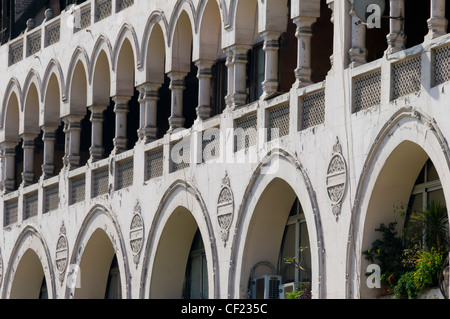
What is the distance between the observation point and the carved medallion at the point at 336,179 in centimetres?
2636

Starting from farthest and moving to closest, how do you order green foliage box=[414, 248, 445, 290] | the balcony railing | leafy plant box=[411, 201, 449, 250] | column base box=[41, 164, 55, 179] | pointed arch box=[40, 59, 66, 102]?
column base box=[41, 164, 55, 179] < pointed arch box=[40, 59, 66, 102] < leafy plant box=[411, 201, 449, 250] < the balcony railing < green foliage box=[414, 248, 445, 290]

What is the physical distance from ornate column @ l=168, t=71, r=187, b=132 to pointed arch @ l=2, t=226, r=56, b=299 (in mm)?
6715

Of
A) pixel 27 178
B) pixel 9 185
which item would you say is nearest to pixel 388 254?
pixel 27 178

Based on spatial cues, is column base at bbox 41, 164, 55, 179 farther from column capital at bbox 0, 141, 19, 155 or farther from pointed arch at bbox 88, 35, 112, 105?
pointed arch at bbox 88, 35, 112, 105

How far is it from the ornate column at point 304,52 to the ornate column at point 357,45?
1723 mm

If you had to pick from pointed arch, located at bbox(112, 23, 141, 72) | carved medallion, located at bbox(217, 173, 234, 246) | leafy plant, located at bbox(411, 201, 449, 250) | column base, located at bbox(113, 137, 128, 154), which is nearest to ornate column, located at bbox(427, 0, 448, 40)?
leafy plant, located at bbox(411, 201, 449, 250)

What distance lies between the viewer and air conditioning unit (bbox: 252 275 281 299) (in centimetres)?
2920

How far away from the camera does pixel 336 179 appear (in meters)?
26.6

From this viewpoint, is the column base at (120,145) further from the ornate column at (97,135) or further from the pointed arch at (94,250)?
the pointed arch at (94,250)

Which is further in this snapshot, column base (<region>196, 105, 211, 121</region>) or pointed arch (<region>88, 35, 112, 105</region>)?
pointed arch (<region>88, 35, 112, 105</region>)

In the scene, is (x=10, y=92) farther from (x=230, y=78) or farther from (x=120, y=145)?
(x=230, y=78)

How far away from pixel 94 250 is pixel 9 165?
582cm

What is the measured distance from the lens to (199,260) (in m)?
33.5

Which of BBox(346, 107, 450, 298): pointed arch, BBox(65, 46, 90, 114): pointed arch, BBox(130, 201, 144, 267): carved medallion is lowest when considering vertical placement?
BBox(346, 107, 450, 298): pointed arch
